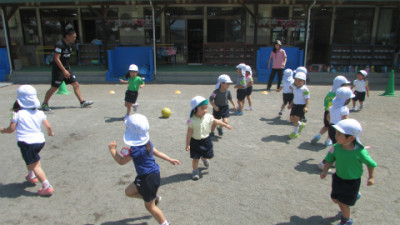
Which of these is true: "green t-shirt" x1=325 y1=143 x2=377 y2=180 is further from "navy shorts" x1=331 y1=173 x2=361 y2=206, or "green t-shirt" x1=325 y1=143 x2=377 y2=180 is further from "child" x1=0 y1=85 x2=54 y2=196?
"child" x1=0 y1=85 x2=54 y2=196

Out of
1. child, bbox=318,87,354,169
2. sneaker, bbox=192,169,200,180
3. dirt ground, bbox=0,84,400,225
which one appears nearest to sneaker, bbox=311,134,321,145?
dirt ground, bbox=0,84,400,225

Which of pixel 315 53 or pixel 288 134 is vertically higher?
pixel 315 53

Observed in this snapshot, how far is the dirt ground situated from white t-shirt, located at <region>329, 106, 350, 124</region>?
0.79 metres

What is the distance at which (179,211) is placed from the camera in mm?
3438

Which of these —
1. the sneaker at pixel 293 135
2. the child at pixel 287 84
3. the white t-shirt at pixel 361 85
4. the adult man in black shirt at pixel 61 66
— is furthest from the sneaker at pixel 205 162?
the white t-shirt at pixel 361 85

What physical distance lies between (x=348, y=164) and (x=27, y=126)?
3751 millimetres

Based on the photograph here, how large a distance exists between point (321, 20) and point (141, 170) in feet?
50.7

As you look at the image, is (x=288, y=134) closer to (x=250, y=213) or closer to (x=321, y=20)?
(x=250, y=213)

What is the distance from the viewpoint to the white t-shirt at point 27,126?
3.65 m

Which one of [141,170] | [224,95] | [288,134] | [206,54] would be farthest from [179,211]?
[206,54]

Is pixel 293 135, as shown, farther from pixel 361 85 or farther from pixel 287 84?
pixel 361 85

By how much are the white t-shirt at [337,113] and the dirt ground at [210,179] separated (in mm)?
788

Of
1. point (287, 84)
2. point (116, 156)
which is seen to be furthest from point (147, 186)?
point (287, 84)

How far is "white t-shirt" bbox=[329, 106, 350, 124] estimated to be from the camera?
427 cm
